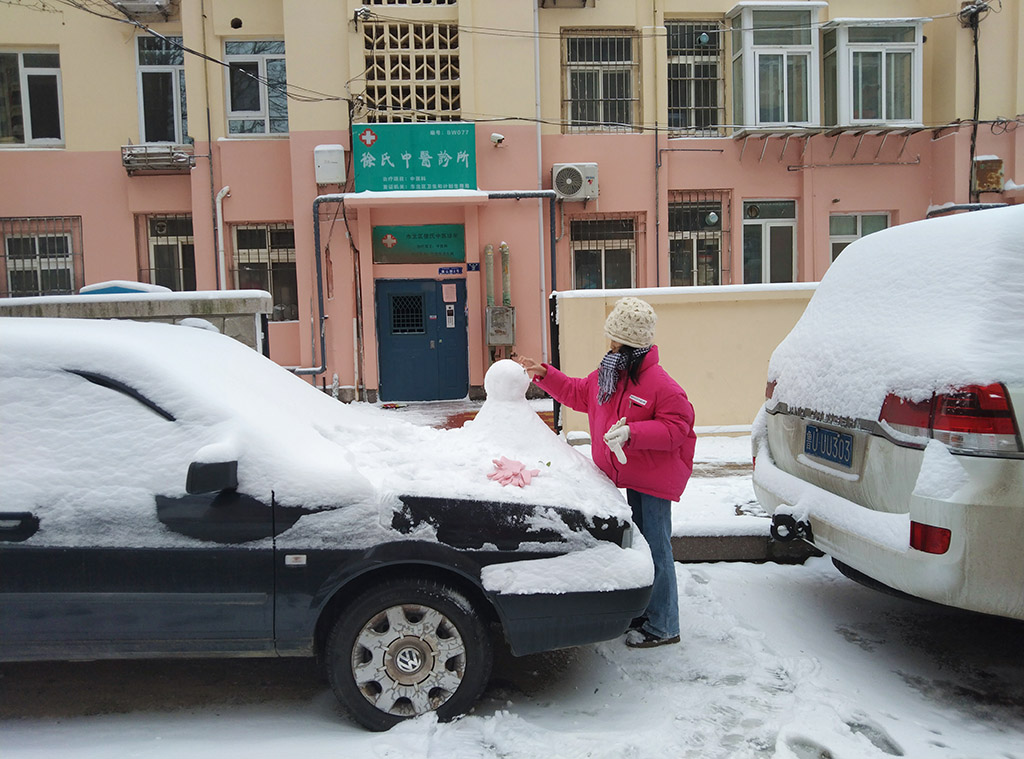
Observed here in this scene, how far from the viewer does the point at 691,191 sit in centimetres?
1412

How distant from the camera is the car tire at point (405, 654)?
3021 millimetres

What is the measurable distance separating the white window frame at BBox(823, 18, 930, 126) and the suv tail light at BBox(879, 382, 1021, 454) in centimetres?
1202

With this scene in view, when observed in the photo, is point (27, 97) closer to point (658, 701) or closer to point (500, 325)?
point (500, 325)

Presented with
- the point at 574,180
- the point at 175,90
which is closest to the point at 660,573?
the point at 574,180

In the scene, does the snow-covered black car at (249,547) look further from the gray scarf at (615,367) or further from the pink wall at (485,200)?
the pink wall at (485,200)

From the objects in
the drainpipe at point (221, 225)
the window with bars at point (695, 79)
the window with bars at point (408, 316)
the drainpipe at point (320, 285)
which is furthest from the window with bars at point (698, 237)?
the drainpipe at point (221, 225)

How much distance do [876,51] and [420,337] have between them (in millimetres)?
9313

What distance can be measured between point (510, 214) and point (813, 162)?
5.53 m

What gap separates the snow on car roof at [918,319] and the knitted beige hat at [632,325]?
900mm

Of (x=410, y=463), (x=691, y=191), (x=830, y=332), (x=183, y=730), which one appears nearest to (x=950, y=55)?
(x=691, y=191)

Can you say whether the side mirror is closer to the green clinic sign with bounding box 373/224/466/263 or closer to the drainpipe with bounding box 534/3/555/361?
the drainpipe with bounding box 534/3/555/361

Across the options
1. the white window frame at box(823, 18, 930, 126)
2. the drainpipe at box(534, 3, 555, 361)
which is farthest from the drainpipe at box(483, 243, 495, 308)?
the white window frame at box(823, 18, 930, 126)

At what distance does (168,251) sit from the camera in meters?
13.9

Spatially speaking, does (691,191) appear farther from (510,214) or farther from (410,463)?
(410,463)
